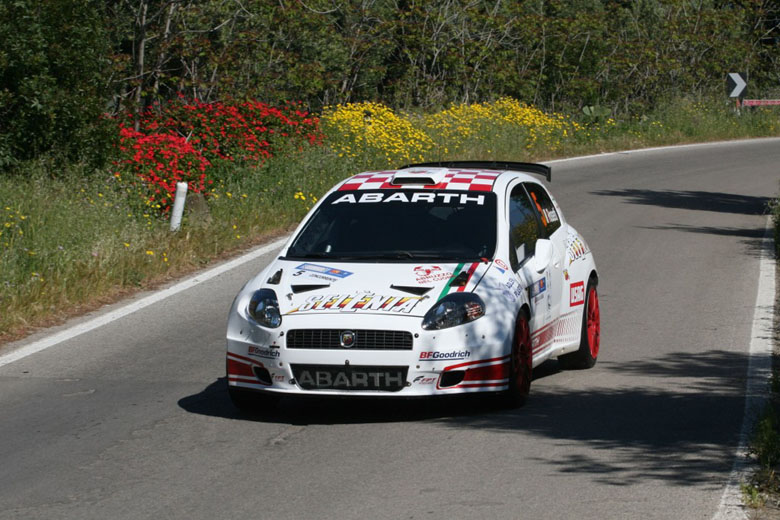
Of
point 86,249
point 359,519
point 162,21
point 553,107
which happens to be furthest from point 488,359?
point 553,107

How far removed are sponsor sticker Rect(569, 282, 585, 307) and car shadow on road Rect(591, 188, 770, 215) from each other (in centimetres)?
1183

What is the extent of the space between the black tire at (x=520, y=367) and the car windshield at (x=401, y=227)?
0.61 meters

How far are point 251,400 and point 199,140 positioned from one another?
11.9m

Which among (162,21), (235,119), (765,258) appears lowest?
(765,258)

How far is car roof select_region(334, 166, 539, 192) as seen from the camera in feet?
31.0

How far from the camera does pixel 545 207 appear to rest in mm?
10242

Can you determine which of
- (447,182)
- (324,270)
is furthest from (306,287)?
(447,182)

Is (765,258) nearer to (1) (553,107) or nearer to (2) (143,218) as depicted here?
(2) (143,218)

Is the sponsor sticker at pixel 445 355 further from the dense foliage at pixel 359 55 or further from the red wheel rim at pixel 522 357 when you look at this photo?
the dense foliage at pixel 359 55

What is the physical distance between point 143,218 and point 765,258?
24.9 ft

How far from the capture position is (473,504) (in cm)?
627

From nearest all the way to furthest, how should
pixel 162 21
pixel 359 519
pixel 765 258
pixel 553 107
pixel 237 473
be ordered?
1. pixel 359 519
2. pixel 237 473
3. pixel 765 258
4. pixel 162 21
5. pixel 553 107

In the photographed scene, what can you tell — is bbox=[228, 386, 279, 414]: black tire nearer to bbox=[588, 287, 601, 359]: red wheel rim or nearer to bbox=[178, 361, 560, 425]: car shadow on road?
bbox=[178, 361, 560, 425]: car shadow on road


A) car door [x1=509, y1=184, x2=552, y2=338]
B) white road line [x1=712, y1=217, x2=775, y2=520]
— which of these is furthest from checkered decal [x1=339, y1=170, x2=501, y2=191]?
white road line [x1=712, y1=217, x2=775, y2=520]
